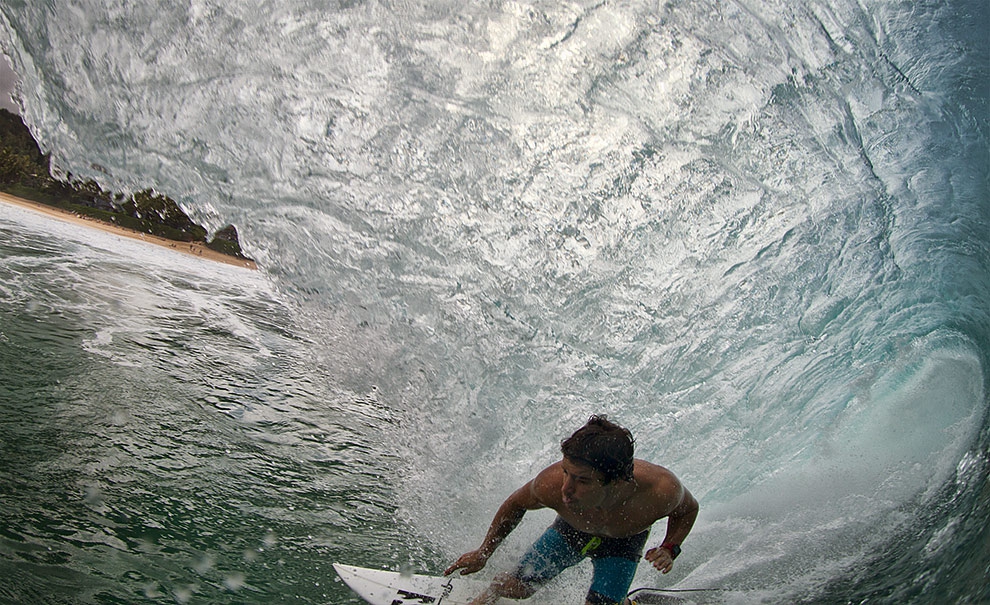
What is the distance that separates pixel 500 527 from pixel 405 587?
0.81 metres

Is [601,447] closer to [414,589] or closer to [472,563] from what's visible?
[472,563]

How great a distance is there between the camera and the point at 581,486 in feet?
8.29

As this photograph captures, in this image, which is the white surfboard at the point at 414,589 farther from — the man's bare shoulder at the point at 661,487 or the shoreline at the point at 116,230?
the shoreline at the point at 116,230

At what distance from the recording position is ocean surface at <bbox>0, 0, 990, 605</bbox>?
375 centimetres

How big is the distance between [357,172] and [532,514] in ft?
9.93

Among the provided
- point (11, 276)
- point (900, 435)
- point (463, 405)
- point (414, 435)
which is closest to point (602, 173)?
point (463, 405)

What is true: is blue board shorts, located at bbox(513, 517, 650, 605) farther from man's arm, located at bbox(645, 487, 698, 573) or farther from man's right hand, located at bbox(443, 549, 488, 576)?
man's right hand, located at bbox(443, 549, 488, 576)

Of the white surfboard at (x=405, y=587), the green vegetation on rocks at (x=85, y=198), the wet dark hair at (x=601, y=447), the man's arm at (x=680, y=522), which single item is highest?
the green vegetation on rocks at (x=85, y=198)

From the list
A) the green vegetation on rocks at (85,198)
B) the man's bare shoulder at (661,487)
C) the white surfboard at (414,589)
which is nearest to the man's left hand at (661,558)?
the man's bare shoulder at (661,487)

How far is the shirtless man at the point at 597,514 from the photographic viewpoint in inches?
96.5

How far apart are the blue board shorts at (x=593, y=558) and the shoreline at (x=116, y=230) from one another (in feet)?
24.6

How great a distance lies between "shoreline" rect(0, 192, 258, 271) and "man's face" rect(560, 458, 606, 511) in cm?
788

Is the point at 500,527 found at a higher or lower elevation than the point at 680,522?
lower

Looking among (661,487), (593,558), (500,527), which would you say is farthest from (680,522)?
(500,527)
